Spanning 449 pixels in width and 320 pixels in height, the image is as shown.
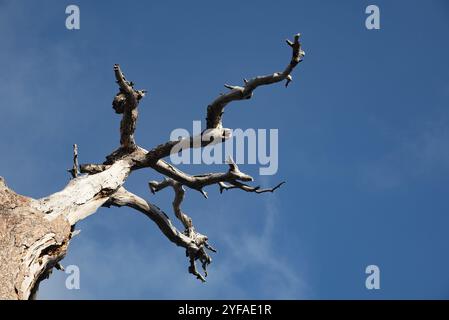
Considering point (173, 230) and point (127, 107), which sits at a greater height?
point (127, 107)

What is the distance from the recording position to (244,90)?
28.8 ft

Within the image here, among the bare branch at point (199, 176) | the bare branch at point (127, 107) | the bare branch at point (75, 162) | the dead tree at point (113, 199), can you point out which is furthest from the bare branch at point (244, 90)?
the bare branch at point (75, 162)

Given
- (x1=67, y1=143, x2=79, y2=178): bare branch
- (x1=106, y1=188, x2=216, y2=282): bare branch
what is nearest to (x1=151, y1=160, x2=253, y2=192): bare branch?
(x1=106, y1=188, x2=216, y2=282): bare branch

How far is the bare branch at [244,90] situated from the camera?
8.37 meters

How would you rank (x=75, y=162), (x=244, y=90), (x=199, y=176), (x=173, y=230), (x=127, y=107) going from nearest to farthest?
(x=75, y=162), (x=244, y=90), (x=127, y=107), (x=199, y=176), (x=173, y=230)

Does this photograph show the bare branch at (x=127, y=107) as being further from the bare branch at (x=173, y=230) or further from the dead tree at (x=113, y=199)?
the bare branch at (x=173, y=230)

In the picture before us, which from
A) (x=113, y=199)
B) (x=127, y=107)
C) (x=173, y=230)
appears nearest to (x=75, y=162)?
(x=113, y=199)

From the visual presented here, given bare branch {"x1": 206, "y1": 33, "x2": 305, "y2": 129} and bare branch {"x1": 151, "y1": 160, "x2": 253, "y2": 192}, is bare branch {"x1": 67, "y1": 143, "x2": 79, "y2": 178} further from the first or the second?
bare branch {"x1": 206, "y1": 33, "x2": 305, "y2": 129}

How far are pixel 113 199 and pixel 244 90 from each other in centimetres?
307

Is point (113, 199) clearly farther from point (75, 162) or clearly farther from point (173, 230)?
point (173, 230)

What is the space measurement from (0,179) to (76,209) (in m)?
1.26
